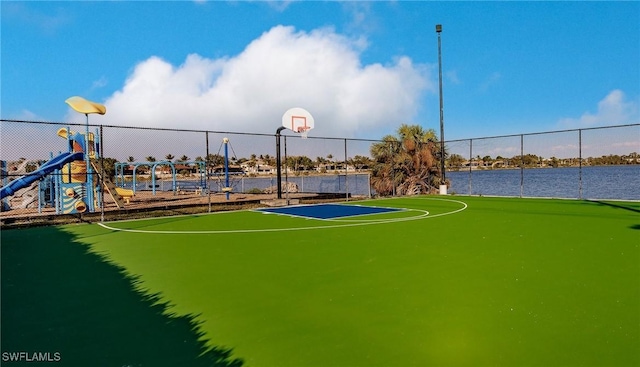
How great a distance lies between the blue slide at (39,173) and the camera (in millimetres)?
11516

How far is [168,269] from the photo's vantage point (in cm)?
527

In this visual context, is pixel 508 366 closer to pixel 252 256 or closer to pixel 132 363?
pixel 132 363

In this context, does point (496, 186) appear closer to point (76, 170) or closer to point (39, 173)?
point (76, 170)

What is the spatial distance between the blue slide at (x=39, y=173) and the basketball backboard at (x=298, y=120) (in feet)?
24.6

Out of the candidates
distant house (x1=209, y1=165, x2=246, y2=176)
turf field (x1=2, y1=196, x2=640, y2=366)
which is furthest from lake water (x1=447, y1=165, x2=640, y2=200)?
distant house (x1=209, y1=165, x2=246, y2=176)

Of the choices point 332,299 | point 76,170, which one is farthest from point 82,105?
point 332,299

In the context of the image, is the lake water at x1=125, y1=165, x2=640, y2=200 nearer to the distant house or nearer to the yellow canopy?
the distant house

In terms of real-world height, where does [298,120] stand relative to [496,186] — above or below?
above

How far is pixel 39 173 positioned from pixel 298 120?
9.26 m

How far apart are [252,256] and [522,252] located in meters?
3.93

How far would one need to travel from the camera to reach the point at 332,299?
3.96 m

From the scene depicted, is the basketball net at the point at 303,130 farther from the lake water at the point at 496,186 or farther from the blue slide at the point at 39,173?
the blue slide at the point at 39,173

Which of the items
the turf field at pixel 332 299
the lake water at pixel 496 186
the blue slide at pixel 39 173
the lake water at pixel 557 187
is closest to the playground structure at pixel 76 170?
the blue slide at pixel 39 173

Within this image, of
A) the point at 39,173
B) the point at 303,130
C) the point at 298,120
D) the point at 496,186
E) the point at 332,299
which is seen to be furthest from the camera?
the point at 496,186
